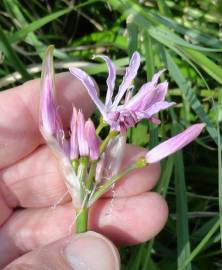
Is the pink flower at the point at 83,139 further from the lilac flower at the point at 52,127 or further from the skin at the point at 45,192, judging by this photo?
the skin at the point at 45,192

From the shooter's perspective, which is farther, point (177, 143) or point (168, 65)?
point (168, 65)

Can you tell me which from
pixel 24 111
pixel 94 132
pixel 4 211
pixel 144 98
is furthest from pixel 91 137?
pixel 4 211

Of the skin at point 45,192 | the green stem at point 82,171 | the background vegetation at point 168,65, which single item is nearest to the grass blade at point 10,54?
the background vegetation at point 168,65

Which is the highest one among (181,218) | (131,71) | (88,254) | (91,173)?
(131,71)

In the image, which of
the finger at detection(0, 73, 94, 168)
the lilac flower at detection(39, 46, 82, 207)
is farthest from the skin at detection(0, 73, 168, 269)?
the lilac flower at detection(39, 46, 82, 207)

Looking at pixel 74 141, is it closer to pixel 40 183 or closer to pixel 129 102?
pixel 129 102

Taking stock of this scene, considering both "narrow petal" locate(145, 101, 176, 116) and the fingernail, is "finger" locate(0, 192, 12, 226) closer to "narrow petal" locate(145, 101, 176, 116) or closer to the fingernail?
the fingernail

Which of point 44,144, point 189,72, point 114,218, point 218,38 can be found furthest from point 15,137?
point 218,38
